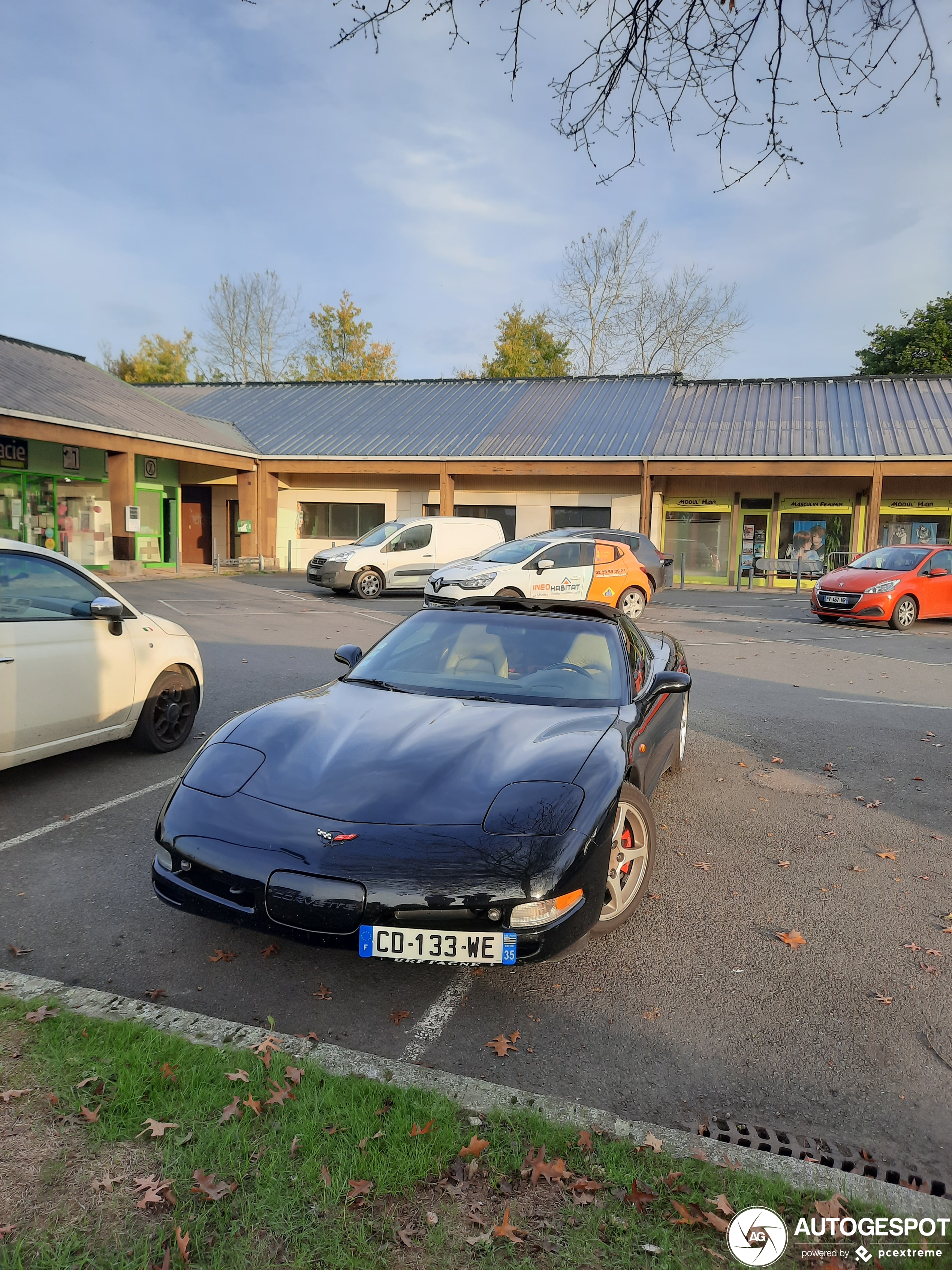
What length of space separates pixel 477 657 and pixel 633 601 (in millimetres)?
11855

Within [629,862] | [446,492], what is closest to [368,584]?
[446,492]

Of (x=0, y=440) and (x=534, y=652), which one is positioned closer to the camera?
(x=534, y=652)

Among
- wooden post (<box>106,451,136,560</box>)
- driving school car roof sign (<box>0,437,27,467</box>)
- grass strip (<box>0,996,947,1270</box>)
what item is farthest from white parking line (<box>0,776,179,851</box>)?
driving school car roof sign (<box>0,437,27,467</box>)

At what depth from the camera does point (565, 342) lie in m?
45.4

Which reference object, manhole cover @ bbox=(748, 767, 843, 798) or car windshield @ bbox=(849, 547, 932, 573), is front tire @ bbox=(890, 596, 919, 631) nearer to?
car windshield @ bbox=(849, 547, 932, 573)

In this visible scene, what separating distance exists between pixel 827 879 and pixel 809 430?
2326 centimetres

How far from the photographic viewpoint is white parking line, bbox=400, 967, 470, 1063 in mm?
2822

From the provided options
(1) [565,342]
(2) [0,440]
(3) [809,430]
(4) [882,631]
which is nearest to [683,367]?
(1) [565,342]

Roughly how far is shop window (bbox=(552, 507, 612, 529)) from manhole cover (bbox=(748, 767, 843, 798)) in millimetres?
20747

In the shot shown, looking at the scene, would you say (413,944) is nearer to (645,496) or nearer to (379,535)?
(379,535)

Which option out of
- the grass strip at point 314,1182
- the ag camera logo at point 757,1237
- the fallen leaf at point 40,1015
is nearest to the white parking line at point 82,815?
the fallen leaf at point 40,1015

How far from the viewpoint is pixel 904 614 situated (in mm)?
15539

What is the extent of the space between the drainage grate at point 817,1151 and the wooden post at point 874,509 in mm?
22929

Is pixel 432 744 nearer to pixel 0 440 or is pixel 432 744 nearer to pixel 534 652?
pixel 534 652
